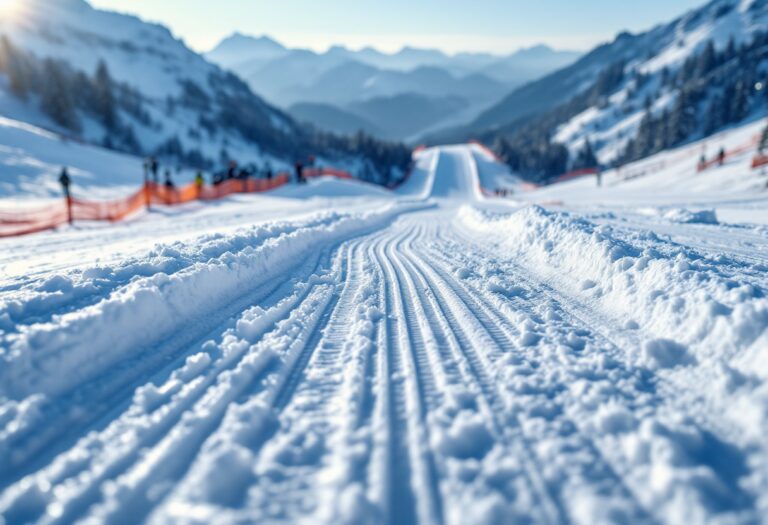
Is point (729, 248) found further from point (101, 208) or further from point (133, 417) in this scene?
point (101, 208)

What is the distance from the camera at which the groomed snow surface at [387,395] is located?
230 cm

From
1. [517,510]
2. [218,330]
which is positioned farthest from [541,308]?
[218,330]

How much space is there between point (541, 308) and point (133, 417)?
166 inches

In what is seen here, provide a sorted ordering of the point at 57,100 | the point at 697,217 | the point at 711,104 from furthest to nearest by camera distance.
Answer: the point at 711,104
the point at 57,100
the point at 697,217

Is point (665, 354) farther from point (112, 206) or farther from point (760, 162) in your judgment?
point (760, 162)

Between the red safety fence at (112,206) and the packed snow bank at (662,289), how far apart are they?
15121 mm

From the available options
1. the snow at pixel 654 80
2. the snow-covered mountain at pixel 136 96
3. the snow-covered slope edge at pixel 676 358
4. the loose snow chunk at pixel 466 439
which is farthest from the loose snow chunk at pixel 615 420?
the snow at pixel 654 80

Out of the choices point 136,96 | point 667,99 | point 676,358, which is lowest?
point 676,358

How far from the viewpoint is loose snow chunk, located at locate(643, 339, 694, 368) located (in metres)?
3.57

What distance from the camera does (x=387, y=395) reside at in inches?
129

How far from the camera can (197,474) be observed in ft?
8.14

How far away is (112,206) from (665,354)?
22.5 metres

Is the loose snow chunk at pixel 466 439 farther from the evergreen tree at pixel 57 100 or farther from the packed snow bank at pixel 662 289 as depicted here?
the evergreen tree at pixel 57 100

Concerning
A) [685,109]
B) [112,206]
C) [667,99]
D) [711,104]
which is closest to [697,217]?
[112,206]
